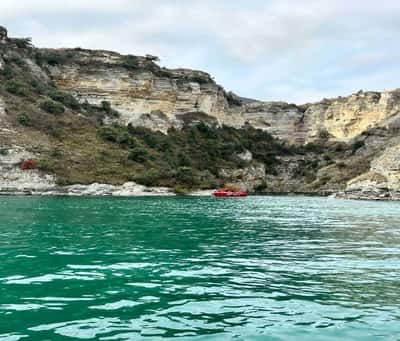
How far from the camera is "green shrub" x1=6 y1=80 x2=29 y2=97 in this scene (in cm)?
9544

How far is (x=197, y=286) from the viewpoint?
1296 cm

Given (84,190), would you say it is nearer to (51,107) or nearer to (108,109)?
(51,107)

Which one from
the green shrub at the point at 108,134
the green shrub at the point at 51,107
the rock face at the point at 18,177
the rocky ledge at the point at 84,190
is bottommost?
the rocky ledge at the point at 84,190

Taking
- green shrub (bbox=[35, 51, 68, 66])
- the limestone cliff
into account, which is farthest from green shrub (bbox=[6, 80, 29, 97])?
green shrub (bbox=[35, 51, 68, 66])

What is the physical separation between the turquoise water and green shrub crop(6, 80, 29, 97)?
252 ft

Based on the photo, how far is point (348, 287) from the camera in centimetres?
1306

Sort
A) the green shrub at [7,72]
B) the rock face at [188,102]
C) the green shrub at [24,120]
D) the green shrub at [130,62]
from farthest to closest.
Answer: the green shrub at [130,62]
the rock face at [188,102]
the green shrub at [7,72]
the green shrub at [24,120]

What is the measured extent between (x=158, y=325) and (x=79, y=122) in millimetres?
88722

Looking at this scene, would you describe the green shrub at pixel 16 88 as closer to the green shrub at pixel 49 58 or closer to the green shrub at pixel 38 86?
the green shrub at pixel 38 86

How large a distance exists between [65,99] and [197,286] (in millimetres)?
99256

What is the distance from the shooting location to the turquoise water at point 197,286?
930 cm

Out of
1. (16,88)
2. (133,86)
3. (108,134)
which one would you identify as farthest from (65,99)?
(133,86)

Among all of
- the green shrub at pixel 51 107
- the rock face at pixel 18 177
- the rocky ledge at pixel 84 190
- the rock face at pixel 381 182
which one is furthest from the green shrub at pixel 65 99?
the rock face at pixel 381 182

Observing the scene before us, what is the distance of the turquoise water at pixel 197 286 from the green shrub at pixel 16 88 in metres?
76.7
